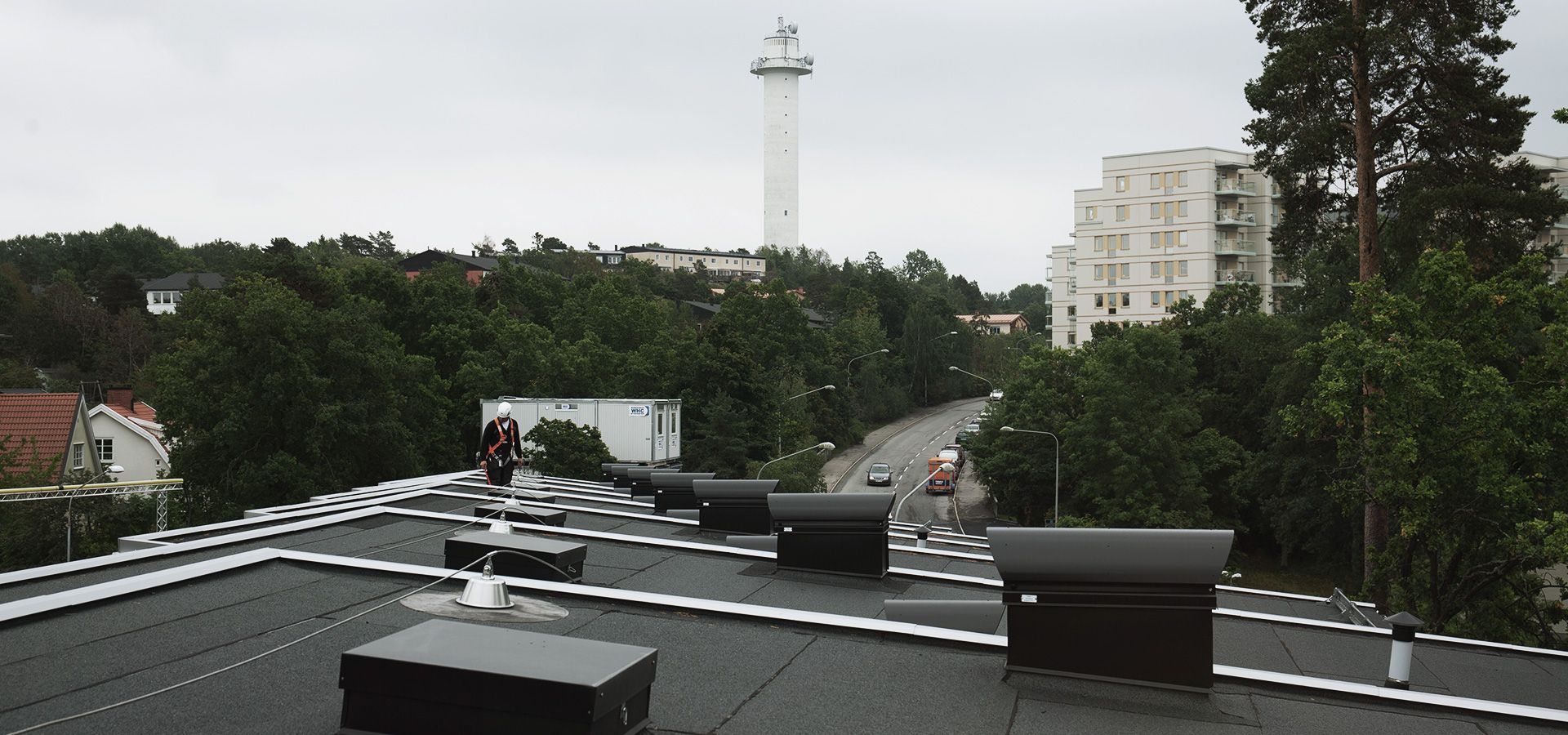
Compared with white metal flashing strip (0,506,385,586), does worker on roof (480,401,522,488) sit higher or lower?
higher

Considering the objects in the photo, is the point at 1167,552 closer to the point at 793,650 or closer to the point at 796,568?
the point at 793,650

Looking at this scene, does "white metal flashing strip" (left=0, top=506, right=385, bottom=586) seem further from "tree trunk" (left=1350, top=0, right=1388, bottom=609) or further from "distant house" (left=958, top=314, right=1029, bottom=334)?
"distant house" (left=958, top=314, right=1029, bottom=334)

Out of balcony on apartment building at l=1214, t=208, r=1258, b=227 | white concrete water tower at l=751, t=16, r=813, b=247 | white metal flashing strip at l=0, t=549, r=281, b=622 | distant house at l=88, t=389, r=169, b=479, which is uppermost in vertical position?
white concrete water tower at l=751, t=16, r=813, b=247

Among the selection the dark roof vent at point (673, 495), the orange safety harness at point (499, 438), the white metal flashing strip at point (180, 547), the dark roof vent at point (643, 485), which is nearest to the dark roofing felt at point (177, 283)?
the dark roof vent at point (643, 485)

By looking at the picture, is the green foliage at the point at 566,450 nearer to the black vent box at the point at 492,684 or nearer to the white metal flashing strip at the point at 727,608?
the white metal flashing strip at the point at 727,608

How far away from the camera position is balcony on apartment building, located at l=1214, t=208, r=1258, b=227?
80250 millimetres

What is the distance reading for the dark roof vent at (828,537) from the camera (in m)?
9.62

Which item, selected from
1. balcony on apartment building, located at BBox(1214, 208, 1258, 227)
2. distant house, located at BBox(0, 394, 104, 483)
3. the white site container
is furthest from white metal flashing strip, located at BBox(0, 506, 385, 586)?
balcony on apartment building, located at BBox(1214, 208, 1258, 227)

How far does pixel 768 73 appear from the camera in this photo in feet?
541

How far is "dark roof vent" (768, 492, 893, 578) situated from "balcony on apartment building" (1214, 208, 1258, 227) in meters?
77.6

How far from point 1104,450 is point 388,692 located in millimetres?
49185

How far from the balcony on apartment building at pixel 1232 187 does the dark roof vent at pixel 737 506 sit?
7518cm

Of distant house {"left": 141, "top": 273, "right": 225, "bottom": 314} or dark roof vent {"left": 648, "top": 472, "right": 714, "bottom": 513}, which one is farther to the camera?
distant house {"left": 141, "top": 273, "right": 225, "bottom": 314}

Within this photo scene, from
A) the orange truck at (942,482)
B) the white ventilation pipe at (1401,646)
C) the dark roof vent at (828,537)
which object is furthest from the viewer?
the orange truck at (942,482)
